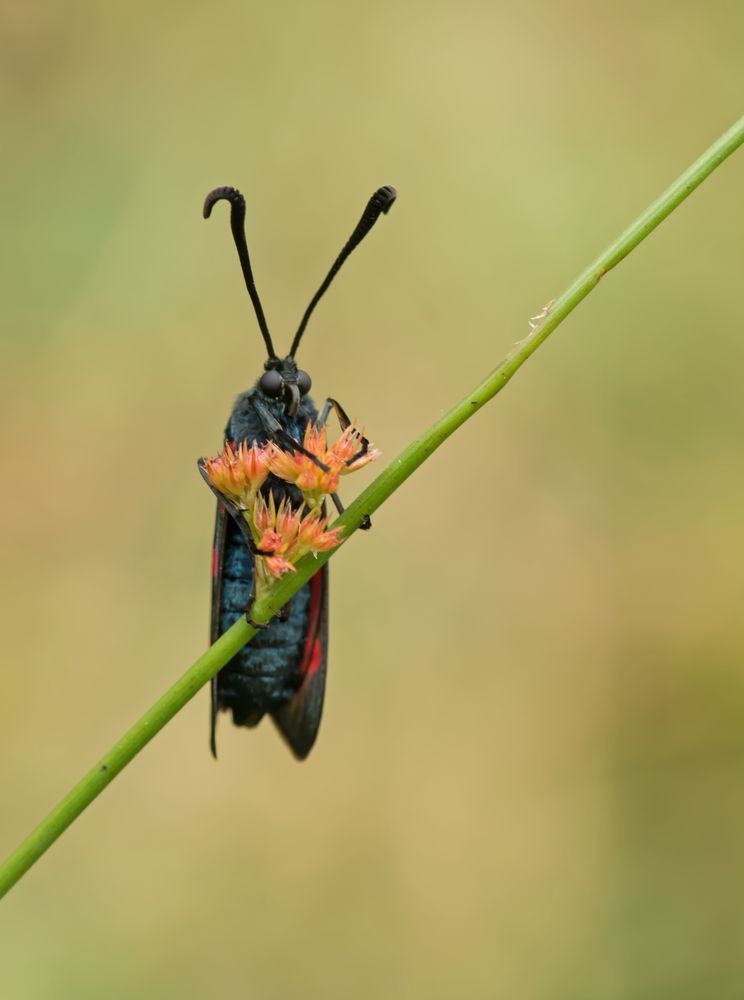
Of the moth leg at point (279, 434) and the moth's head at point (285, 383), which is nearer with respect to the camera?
the moth leg at point (279, 434)

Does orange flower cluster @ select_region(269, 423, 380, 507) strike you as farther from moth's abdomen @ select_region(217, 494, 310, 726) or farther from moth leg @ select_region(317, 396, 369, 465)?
moth's abdomen @ select_region(217, 494, 310, 726)

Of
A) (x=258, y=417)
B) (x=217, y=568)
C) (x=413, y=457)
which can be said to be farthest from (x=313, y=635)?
(x=413, y=457)

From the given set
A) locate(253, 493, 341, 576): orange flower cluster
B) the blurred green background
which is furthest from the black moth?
the blurred green background

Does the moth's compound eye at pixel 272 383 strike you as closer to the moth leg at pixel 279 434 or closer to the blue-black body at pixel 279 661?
the moth leg at pixel 279 434

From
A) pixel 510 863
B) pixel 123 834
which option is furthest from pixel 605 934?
pixel 123 834

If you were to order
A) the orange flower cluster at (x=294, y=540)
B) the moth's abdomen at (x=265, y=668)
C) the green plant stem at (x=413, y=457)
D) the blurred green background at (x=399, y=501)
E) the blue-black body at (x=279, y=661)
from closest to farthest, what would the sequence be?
the green plant stem at (x=413, y=457)
the orange flower cluster at (x=294, y=540)
the blue-black body at (x=279, y=661)
the moth's abdomen at (x=265, y=668)
the blurred green background at (x=399, y=501)

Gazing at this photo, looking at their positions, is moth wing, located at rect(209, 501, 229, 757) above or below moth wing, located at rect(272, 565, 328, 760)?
above

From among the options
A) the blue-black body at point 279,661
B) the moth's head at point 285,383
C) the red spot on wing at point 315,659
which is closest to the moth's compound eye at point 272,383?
the moth's head at point 285,383
